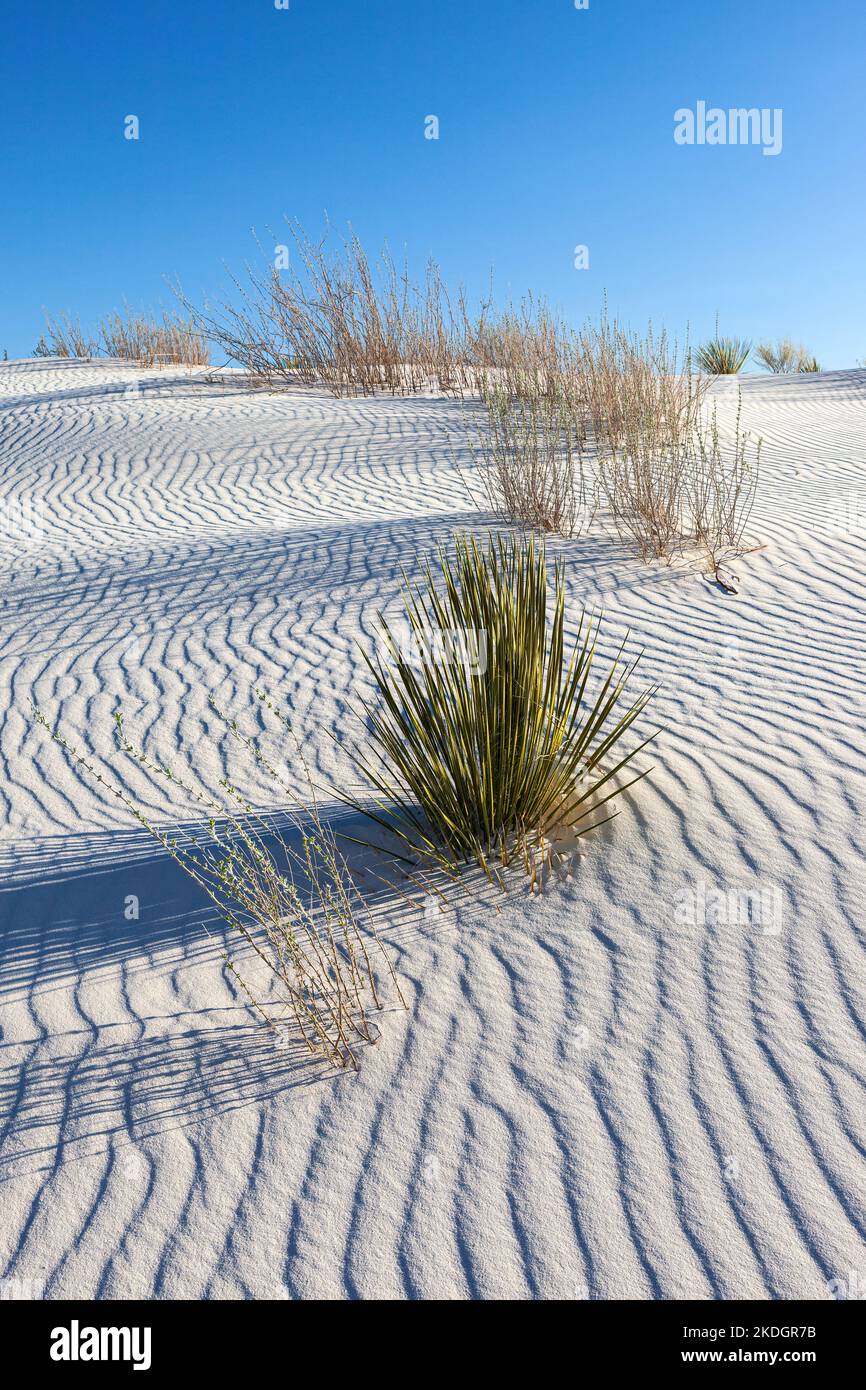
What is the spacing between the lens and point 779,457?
10906 mm

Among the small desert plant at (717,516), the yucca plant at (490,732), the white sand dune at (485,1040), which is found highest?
the small desert plant at (717,516)

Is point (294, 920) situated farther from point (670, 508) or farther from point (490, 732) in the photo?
point (670, 508)

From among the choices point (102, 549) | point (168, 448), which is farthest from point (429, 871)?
point (168, 448)

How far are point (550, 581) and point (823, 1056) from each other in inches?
176

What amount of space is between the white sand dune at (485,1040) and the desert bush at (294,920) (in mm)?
102

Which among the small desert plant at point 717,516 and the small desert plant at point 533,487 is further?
the small desert plant at point 533,487

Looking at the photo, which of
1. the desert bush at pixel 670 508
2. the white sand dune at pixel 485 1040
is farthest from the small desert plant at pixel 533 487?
the white sand dune at pixel 485 1040

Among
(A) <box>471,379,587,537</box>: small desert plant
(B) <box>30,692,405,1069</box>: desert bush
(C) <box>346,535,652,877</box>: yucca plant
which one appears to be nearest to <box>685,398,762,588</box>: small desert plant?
(A) <box>471,379,587,537</box>: small desert plant

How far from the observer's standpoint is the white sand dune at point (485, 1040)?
2281 mm

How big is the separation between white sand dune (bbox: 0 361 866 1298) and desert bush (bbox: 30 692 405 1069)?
0.10 metres

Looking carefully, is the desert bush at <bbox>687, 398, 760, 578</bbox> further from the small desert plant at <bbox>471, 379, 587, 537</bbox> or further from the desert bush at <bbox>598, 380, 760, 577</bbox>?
the small desert plant at <bbox>471, 379, 587, 537</bbox>

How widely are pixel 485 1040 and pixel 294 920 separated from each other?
2.95ft

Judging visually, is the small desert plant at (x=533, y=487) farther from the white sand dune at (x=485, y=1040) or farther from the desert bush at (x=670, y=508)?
the white sand dune at (x=485, y=1040)

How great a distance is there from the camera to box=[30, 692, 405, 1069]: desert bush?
2936 millimetres
